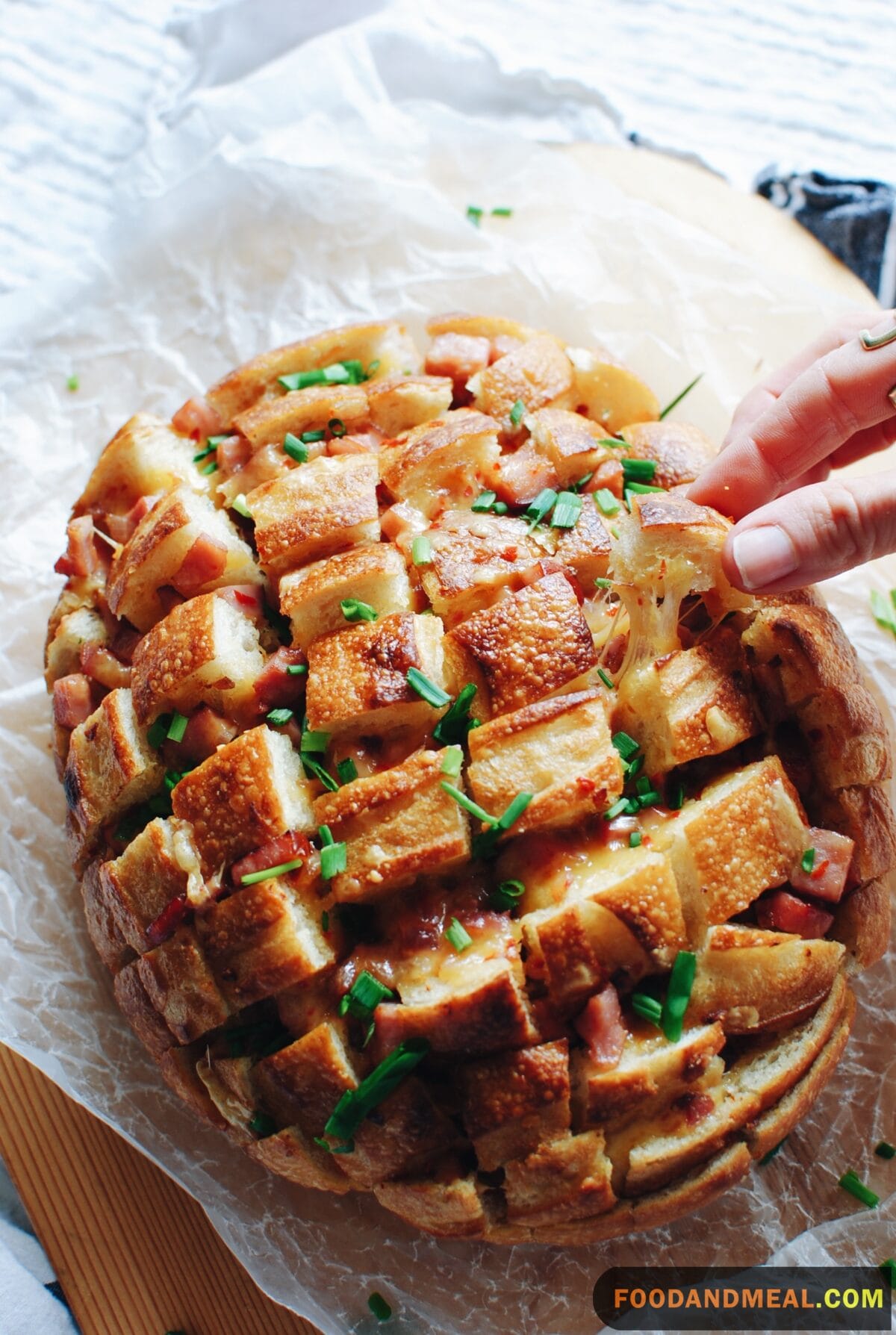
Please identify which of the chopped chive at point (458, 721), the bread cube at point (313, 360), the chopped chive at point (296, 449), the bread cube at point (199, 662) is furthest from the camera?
the bread cube at point (313, 360)

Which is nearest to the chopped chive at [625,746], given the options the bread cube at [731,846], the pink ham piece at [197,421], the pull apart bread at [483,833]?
the pull apart bread at [483,833]

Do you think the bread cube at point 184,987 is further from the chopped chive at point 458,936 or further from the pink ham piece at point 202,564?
the pink ham piece at point 202,564

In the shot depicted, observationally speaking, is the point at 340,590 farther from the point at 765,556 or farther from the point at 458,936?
the point at 765,556

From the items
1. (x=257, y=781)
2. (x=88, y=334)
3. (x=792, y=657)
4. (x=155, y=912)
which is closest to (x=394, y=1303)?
(x=155, y=912)

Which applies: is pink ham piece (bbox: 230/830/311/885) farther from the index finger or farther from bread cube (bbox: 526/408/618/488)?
the index finger

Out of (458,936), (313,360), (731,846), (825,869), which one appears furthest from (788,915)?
(313,360)

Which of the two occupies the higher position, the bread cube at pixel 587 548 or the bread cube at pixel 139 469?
the bread cube at pixel 139 469

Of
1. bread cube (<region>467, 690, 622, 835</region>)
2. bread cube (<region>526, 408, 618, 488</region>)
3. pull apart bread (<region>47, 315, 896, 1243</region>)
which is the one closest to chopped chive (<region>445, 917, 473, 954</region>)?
pull apart bread (<region>47, 315, 896, 1243</region>)

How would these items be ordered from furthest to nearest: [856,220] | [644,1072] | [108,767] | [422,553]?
[856,220], [108,767], [422,553], [644,1072]
